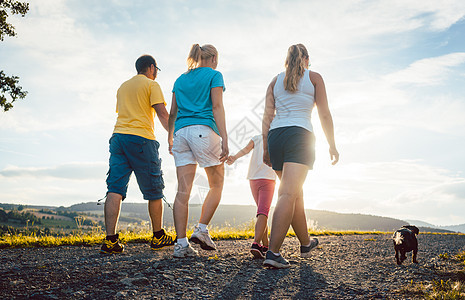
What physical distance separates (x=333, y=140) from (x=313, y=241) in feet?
4.67

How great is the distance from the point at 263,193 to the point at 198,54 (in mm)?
2064

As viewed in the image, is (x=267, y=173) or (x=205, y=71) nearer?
(x=205, y=71)

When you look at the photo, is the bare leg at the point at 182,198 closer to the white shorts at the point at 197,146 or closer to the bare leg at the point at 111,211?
the white shorts at the point at 197,146

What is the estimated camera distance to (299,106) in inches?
162

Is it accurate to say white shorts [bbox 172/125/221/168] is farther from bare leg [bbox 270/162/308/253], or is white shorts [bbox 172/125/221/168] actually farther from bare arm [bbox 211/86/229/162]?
bare leg [bbox 270/162/308/253]

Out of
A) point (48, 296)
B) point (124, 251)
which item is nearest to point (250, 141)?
point (124, 251)

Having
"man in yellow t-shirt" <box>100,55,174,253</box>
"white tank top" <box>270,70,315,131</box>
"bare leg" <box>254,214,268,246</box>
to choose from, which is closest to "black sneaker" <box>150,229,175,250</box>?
"man in yellow t-shirt" <box>100,55,174,253</box>

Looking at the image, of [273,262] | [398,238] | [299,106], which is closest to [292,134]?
[299,106]

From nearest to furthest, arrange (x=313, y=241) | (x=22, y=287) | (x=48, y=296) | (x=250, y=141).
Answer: (x=48, y=296), (x=22, y=287), (x=313, y=241), (x=250, y=141)

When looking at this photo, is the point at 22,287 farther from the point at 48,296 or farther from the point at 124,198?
Answer: the point at 124,198

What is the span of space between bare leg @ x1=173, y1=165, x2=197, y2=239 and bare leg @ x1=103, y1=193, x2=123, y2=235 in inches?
34.1

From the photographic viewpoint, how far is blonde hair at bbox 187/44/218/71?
15.1 feet

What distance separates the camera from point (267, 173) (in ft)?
15.9

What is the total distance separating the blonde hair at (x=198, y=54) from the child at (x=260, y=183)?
1337mm
